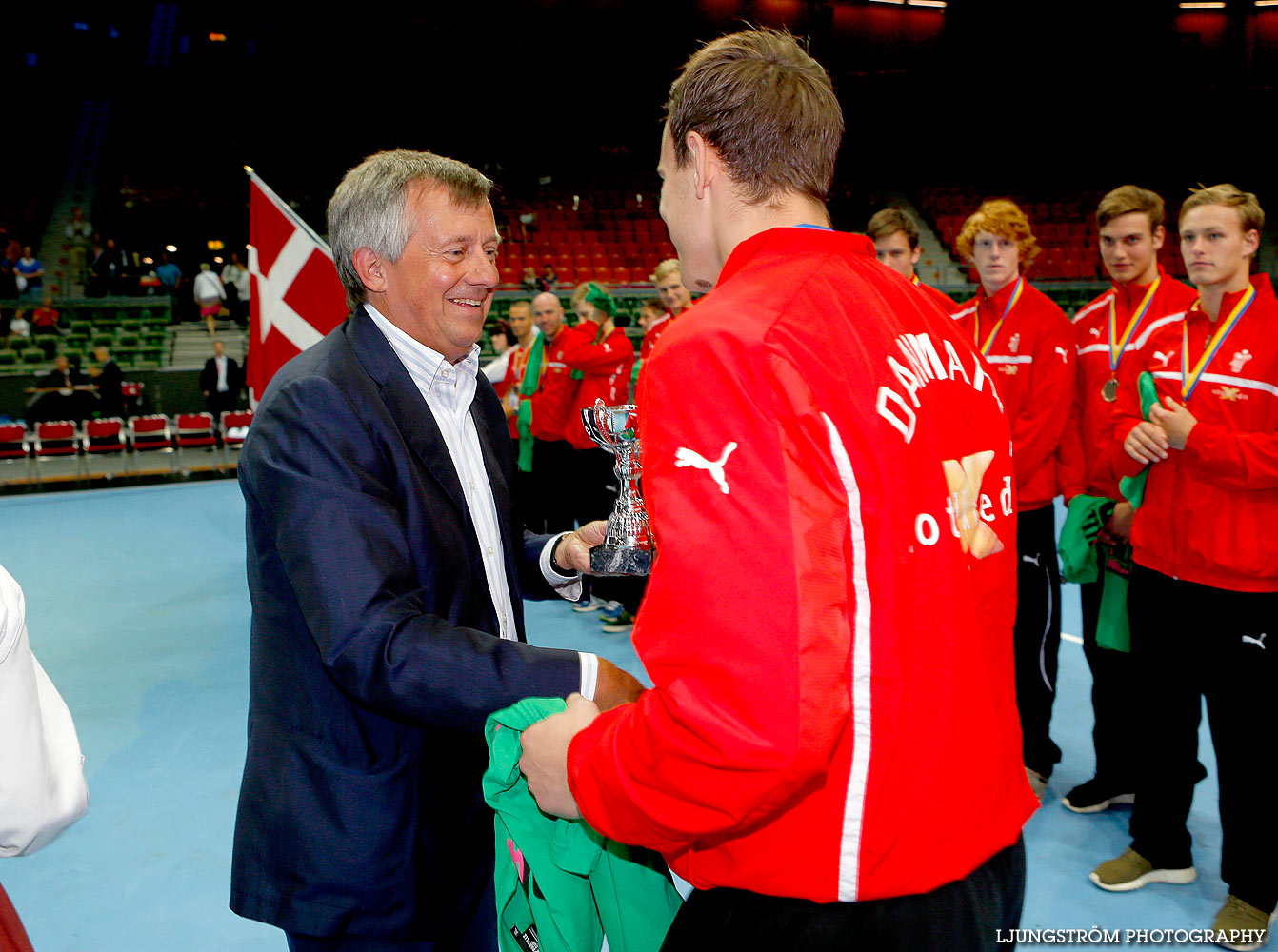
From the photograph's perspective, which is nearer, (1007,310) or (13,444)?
(1007,310)

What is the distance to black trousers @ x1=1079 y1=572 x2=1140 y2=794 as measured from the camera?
132 inches

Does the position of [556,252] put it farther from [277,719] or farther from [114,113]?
[277,719]

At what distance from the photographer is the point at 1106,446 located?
339cm

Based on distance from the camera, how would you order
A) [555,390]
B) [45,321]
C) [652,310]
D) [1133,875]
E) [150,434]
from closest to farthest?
1. [1133,875]
2. [555,390]
3. [652,310]
4. [150,434]
5. [45,321]

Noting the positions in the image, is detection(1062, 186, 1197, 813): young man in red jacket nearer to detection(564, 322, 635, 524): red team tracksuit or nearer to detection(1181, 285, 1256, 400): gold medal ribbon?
detection(1181, 285, 1256, 400): gold medal ribbon

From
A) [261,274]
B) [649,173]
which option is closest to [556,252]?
[649,173]

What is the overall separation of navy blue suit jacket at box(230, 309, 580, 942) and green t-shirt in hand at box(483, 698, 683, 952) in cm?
7

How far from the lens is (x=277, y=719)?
148cm

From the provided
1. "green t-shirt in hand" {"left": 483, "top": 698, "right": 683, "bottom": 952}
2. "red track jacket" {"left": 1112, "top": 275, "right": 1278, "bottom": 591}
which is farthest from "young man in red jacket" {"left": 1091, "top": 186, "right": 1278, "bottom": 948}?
"green t-shirt in hand" {"left": 483, "top": 698, "right": 683, "bottom": 952}

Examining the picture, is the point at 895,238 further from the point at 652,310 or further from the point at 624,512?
the point at 652,310

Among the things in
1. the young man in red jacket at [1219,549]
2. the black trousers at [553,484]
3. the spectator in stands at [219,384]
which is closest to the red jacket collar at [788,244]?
the young man in red jacket at [1219,549]

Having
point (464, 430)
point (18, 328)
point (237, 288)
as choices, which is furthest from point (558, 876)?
point (237, 288)

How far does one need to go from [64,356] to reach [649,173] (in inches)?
535

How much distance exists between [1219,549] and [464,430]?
221 centimetres
